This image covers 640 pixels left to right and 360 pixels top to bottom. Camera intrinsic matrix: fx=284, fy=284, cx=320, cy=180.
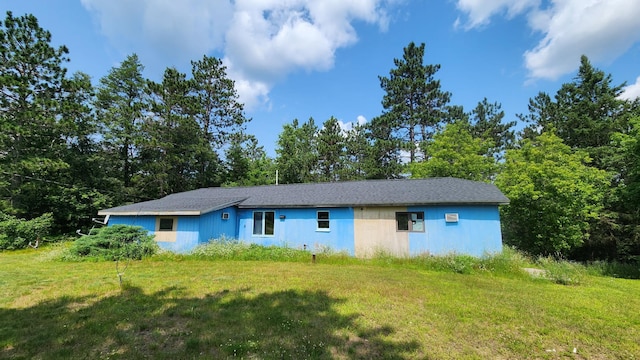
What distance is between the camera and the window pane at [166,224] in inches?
559

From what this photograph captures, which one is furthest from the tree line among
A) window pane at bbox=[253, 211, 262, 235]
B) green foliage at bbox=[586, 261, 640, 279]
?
window pane at bbox=[253, 211, 262, 235]

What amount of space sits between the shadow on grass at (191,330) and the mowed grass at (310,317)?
0.02 metres

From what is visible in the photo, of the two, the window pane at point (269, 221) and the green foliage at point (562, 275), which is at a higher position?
the window pane at point (269, 221)

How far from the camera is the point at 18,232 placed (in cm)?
1577

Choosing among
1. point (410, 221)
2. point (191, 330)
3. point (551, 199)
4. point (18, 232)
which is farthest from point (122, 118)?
point (551, 199)

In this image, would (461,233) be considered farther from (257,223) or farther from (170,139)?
(170,139)

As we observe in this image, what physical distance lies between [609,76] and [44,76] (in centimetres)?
4329

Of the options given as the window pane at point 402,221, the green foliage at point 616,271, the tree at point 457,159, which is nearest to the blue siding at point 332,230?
the window pane at point 402,221

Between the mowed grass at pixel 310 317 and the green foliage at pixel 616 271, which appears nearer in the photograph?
the mowed grass at pixel 310 317

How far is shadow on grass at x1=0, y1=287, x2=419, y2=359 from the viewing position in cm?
374

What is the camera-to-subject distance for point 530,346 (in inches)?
158

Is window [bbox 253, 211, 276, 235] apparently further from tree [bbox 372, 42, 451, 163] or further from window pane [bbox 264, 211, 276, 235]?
tree [bbox 372, 42, 451, 163]

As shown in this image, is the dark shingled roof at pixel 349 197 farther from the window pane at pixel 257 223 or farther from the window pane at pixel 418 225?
the window pane at pixel 418 225

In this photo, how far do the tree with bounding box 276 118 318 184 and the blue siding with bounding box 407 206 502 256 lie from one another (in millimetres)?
20334
